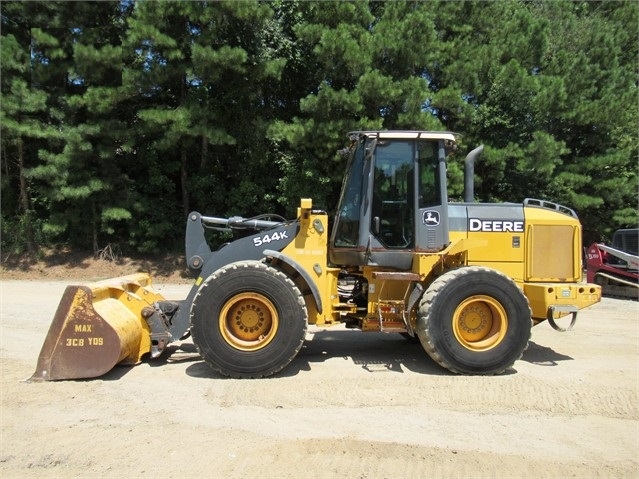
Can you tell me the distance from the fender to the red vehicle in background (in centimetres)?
888

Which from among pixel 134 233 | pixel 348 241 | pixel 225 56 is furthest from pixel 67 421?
pixel 134 233

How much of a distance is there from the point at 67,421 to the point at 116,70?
14.5 meters

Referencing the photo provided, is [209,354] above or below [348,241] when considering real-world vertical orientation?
below

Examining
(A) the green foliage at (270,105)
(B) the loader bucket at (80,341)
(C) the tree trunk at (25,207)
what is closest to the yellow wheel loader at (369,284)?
(B) the loader bucket at (80,341)

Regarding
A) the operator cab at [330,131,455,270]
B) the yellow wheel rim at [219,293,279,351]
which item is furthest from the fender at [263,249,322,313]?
the operator cab at [330,131,455,270]

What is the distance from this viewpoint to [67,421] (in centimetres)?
429

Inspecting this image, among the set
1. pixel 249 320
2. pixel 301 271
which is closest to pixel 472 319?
pixel 301 271

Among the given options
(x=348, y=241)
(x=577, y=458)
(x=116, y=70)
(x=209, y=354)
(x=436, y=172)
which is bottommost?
(x=577, y=458)

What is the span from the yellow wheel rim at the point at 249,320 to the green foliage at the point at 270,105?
9.98 m

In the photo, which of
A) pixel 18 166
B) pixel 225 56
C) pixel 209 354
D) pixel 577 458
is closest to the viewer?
pixel 577 458

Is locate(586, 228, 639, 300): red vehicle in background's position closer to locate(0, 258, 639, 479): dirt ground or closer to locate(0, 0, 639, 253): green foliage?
locate(0, 0, 639, 253): green foliage

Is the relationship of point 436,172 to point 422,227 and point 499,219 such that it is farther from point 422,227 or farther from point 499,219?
point 499,219

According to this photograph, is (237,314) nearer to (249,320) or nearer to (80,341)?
(249,320)

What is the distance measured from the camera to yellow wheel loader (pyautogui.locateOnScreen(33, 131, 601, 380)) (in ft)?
17.9
